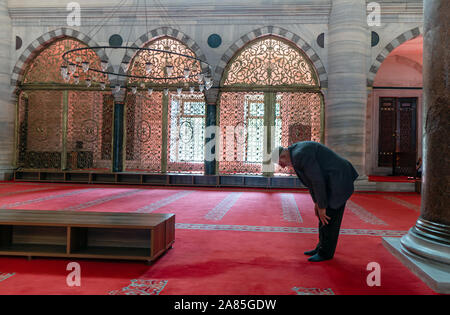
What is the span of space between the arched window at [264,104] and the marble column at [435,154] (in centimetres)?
521

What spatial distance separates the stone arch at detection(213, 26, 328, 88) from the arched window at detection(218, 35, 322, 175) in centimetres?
15

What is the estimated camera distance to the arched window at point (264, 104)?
766 cm

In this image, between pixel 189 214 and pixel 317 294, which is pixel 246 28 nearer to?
pixel 189 214

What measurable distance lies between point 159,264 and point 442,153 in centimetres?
208

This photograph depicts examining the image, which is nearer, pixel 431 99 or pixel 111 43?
pixel 431 99

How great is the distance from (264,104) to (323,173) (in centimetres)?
552

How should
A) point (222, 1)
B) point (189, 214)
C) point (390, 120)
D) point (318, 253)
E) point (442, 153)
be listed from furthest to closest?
point (390, 120)
point (222, 1)
point (189, 214)
point (318, 253)
point (442, 153)

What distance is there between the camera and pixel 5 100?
315 inches

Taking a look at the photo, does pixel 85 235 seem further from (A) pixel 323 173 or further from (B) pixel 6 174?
(B) pixel 6 174

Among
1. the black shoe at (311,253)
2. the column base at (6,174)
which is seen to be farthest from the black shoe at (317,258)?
the column base at (6,174)

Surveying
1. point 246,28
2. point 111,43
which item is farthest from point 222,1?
point 111,43

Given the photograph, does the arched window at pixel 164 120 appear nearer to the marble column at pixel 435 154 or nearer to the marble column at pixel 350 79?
the marble column at pixel 350 79

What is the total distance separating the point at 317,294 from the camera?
6.09ft

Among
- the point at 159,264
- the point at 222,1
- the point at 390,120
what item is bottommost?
the point at 159,264
